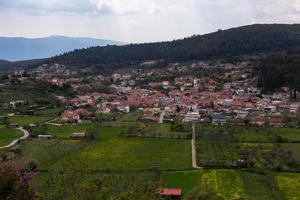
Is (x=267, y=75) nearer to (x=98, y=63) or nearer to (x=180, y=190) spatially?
(x=180, y=190)

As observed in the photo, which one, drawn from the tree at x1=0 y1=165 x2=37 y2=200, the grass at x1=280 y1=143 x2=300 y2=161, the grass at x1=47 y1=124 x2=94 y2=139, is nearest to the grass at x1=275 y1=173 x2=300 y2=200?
the grass at x1=280 y1=143 x2=300 y2=161

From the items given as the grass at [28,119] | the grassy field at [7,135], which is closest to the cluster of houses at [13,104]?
the grass at [28,119]

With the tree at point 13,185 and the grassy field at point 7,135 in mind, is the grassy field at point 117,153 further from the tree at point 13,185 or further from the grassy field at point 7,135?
the tree at point 13,185

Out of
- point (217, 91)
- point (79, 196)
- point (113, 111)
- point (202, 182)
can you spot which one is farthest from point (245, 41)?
point (79, 196)

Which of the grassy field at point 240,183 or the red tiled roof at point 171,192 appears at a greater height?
the red tiled roof at point 171,192

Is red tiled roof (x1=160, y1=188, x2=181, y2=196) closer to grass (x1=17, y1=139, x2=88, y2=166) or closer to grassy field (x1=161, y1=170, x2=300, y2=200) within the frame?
grassy field (x1=161, y1=170, x2=300, y2=200)

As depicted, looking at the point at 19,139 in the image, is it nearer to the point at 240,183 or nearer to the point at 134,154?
the point at 134,154

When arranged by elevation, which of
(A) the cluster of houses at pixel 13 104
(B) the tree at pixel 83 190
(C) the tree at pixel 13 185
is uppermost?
(C) the tree at pixel 13 185
